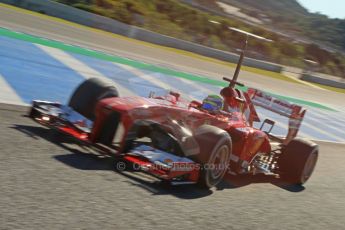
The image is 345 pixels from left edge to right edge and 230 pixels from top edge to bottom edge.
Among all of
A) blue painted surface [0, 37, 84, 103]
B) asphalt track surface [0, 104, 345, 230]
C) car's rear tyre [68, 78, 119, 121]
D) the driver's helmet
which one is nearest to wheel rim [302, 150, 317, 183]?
asphalt track surface [0, 104, 345, 230]

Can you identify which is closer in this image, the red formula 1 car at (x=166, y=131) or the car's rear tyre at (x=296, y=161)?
the red formula 1 car at (x=166, y=131)

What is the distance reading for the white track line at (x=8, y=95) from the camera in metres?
7.53

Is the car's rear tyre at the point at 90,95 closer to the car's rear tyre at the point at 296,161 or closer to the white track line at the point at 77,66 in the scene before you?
the car's rear tyre at the point at 296,161

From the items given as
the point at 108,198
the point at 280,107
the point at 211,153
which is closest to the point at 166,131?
the point at 211,153

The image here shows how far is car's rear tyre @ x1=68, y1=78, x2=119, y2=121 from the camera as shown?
20.9ft

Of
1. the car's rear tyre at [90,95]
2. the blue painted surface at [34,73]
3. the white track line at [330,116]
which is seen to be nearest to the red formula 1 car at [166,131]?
the car's rear tyre at [90,95]

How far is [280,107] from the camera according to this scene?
25.6 ft

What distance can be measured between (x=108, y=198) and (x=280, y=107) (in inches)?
156

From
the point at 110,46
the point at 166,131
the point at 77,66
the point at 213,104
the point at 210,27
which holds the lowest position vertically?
the point at 77,66

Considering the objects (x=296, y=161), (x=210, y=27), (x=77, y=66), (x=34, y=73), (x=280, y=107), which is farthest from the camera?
(x=210, y=27)

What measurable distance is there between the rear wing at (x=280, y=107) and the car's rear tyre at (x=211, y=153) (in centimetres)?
198

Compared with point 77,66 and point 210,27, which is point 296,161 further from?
point 210,27

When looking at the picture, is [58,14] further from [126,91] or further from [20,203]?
[20,203]

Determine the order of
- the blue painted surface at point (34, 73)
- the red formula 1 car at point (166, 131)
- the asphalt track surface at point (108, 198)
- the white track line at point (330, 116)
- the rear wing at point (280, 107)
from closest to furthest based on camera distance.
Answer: the asphalt track surface at point (108, 198) → the red formula 1 car at point (166, 131) → the rear wing at point (280, 107) → the blue painted surface at point (34, 73) → the white track line at point (330, 116)
